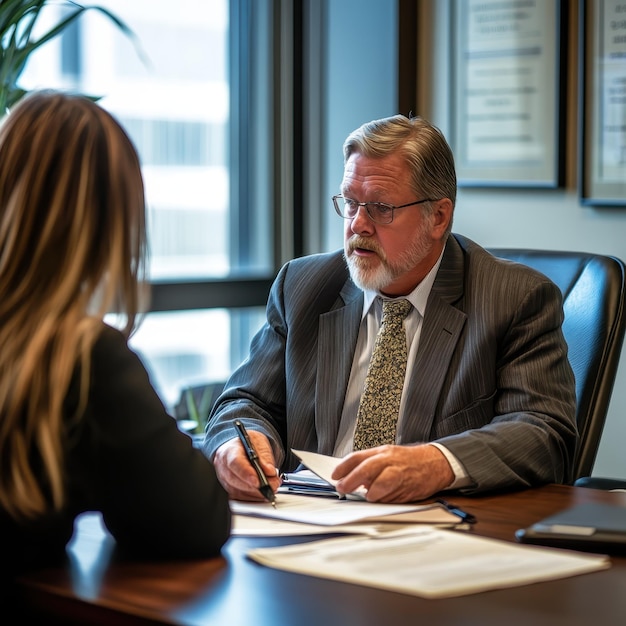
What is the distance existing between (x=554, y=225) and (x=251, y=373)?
1516 mm

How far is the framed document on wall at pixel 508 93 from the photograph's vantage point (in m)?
3.46

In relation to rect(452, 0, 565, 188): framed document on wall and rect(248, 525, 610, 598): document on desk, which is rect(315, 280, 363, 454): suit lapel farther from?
rect(452, 0, 565, 188): framed document on wall

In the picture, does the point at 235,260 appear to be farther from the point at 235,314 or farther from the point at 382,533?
the point at 382,533

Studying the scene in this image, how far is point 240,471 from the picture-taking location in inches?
71.6

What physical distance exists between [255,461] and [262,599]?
23.8 inches

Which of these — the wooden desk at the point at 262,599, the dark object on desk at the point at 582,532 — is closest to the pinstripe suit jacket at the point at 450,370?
the dark object on desk at the point at 582,532

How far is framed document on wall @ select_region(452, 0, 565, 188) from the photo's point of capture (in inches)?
136

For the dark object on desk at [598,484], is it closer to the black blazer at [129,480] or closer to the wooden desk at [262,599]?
the wooden desk at [262,599]

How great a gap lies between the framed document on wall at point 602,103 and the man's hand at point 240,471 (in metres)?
1.80

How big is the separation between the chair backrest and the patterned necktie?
437mm

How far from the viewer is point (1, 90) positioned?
2518mm

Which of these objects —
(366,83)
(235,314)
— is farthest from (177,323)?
(366,83)

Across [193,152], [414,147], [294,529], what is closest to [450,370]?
[414,147]

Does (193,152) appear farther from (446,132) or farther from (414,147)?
(414,147)
